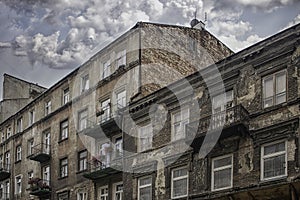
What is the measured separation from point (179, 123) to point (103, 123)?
5.80 m

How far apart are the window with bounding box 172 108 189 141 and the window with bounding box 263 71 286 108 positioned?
14.5ft

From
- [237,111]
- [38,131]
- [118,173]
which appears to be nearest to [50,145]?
[38,131]

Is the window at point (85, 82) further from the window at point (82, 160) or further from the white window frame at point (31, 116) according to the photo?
the white window frame at point (31, 116)

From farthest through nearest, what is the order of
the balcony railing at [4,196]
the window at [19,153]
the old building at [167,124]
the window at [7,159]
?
the window at [7,159]
the balcony railing at [4,196]
the window at [19,153]
the old building at [167,124]

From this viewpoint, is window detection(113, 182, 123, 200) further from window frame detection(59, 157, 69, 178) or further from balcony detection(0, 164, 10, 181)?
balcony detection(0, 164, 10, 181)

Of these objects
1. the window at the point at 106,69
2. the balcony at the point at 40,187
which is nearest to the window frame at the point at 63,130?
the balcony at the point at 40,187

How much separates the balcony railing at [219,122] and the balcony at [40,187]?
1444 centimetres

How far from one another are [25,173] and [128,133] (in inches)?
548

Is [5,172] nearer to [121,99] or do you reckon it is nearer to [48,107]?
[48,107]

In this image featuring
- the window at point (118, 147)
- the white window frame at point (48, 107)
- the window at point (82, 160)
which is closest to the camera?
the window at point (118, 147)

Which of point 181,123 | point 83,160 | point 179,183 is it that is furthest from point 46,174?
point 179,183

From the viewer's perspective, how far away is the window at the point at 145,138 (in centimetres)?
2622

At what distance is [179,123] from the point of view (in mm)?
24938

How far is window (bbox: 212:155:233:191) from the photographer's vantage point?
71.2 ft
